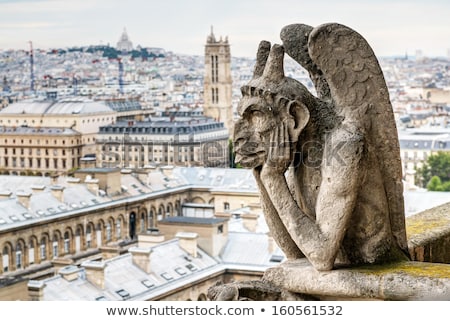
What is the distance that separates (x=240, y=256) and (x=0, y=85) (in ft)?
290

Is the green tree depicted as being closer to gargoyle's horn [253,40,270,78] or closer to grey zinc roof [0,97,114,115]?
grey zinc roof [0,97,114,115]

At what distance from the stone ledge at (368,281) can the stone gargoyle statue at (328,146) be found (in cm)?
6

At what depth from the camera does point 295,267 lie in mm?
4004

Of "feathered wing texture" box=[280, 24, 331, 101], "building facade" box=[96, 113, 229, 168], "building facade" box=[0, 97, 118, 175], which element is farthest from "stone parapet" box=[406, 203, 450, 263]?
"building facade" box=[0, 97, 118, 175]

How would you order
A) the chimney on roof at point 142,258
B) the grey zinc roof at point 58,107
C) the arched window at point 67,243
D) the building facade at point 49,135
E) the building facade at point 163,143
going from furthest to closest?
the grey zinc roof at point 58,107, the building facade at point 49,135, the building facade at point 163,143, the arched window at point 67,243, the chimney on roof at point 142,258

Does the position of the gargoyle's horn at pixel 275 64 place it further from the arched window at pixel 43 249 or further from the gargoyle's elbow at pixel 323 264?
the arched window at pixel 43 249

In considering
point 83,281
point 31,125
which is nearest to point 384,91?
point 83,281

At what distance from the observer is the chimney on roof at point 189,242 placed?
27156 millimetres

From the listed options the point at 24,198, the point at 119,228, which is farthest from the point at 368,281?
the point at 119,228

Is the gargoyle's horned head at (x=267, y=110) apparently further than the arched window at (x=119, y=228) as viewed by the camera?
No

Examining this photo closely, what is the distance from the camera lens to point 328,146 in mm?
3908

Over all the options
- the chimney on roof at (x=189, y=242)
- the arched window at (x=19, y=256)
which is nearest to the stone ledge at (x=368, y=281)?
the chimney on roof at (x=189, y=242)

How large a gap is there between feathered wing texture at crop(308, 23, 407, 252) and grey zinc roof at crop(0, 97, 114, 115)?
83.5 metres

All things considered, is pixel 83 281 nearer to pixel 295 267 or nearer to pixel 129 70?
pixel 295 267
